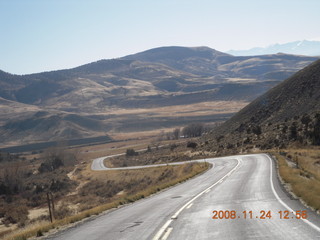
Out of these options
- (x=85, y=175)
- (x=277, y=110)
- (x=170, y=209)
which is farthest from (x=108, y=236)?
(x=277, y=110)

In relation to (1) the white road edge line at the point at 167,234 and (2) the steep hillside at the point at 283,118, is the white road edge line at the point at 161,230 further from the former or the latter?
(2) the steep hillside at the point at 283,118

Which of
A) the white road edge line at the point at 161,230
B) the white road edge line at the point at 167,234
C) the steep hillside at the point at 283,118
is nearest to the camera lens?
the white road edge line at the point at 167,234

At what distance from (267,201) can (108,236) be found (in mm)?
7366

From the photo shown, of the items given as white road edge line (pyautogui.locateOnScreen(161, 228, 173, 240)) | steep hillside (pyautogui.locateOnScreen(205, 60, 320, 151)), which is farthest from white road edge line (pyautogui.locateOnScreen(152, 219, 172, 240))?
steep hillside (pyautogui.locateOnScreen(205, 60, 320, 151))

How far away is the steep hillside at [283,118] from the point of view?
59.3 metres

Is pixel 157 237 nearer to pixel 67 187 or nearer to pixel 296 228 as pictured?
pixel 296 228

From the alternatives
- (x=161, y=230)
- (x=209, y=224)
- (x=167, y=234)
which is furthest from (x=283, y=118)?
(x=167, y=234)

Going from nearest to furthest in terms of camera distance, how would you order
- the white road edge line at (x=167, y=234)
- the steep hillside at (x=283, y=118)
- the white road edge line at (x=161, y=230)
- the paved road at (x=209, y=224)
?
the paved road at (x=209, y=224) → the white road edge line at (x=167, y=234) → the white road edge line at (x=161, y=230) → the steep hillside at (x=283, y=118)

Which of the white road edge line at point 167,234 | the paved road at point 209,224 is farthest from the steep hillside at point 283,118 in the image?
the white road edge line at point 167,234

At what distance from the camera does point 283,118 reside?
2906 inches

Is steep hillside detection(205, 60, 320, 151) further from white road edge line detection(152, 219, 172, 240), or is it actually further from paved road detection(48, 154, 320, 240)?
white road edge line detection(152, 219, 172, 240)

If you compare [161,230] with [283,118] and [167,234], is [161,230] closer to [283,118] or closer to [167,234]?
[167,234]

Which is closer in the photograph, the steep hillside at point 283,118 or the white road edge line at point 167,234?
the white road edge line at point 167,234

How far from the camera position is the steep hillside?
2336 inches
